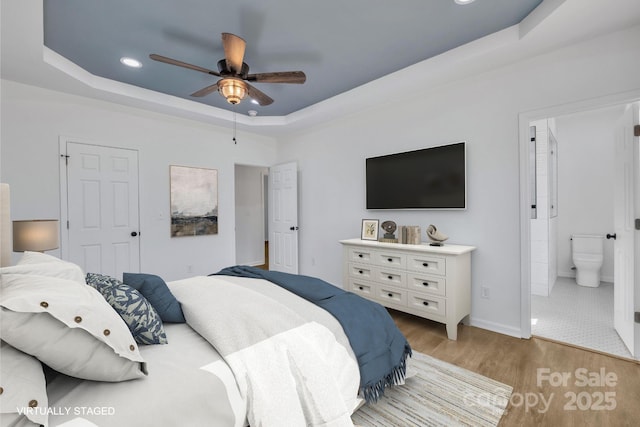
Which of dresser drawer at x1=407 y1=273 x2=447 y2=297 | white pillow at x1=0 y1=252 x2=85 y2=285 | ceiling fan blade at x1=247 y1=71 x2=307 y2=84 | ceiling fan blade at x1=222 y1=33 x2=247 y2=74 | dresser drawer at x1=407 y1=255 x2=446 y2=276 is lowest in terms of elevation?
dresser drawer at x1=407 y1=273 x2=447 y2=297

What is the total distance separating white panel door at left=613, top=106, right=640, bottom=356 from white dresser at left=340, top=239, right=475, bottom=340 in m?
1.12

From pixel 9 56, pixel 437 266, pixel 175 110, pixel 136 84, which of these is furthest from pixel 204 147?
pixel 437 266

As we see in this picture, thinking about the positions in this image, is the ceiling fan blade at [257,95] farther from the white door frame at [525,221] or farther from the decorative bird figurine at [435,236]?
the white door frame at [525,221]

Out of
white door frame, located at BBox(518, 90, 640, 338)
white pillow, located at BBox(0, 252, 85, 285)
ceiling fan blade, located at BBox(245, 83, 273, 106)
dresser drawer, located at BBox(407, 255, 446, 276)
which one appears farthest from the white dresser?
white pillow, located at BBox(0, 252, 85, 285)

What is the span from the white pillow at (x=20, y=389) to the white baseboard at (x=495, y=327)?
10.6ft

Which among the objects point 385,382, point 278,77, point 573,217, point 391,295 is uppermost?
point 278,77

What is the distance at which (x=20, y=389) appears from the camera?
779mm

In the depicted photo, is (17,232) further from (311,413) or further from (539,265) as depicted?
(539,265)

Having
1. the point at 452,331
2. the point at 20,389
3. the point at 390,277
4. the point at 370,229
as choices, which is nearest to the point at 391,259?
the point at 390,277

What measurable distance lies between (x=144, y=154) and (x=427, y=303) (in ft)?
13.2

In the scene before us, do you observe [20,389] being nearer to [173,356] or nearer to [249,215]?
[173,356]

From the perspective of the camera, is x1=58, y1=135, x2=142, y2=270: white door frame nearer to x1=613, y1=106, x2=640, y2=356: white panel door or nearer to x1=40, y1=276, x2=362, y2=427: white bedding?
x1=40, y1=276, x2=362, y2=427: white bedding

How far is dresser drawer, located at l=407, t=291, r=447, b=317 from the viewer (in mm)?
2721

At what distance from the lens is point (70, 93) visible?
3.31 m
